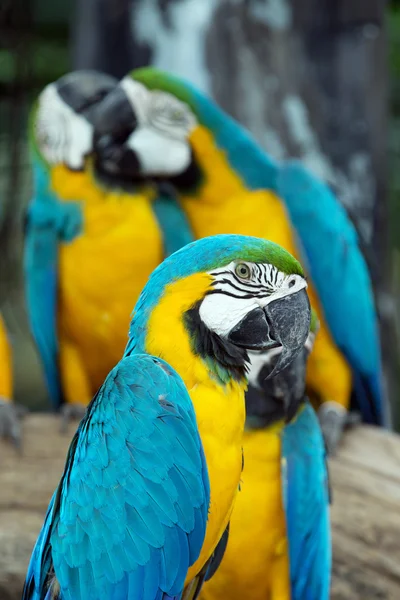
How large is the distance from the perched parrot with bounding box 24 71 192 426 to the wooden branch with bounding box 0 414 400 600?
0.93 feet

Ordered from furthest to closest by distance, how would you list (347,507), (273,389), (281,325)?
1. (347,507)
2. (273,389)
3. (281,325)

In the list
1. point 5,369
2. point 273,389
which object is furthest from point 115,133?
point 273,389

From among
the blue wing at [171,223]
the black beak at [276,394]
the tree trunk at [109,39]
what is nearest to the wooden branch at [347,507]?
the black beak at [276,394]

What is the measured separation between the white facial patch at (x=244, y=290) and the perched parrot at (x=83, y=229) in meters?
1.26

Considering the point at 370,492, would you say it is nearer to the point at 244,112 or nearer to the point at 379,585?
the point at 379,585

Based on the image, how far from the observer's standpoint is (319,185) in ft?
8.64

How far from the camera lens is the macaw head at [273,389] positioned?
183 cm

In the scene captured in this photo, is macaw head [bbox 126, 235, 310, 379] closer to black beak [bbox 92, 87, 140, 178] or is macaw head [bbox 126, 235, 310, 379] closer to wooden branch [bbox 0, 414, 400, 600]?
wooden branch [bbox 0, 414, 400, 600]

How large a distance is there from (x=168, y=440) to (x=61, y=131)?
1.53 metres

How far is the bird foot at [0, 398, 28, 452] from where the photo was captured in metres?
2.49

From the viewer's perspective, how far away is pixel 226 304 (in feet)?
4.59

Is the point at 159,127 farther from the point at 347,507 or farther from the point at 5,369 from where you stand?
the point at 347,507

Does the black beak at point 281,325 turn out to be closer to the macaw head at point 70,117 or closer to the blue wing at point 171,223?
the blue wing at point 171,223

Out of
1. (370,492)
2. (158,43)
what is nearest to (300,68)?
(158,43)
